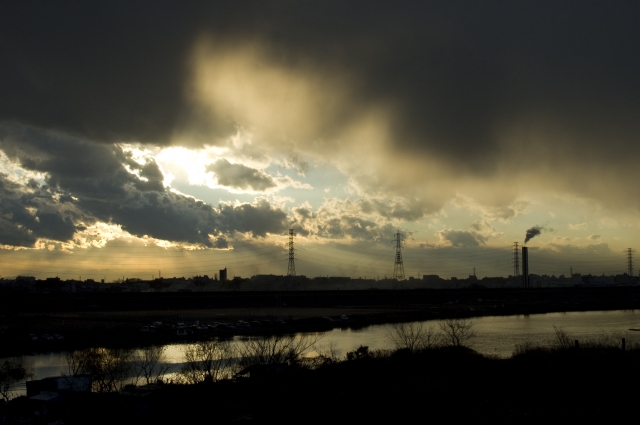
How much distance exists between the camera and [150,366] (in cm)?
2820

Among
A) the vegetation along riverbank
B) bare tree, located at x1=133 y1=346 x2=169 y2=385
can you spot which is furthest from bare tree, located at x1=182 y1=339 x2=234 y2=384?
bare tree, located at x1=133 y1=346 x2=169 y2=385

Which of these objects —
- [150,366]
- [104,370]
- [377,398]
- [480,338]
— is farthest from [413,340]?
[104,370]

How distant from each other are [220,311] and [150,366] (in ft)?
131

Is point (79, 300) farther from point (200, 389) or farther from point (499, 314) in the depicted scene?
point (200, 389)

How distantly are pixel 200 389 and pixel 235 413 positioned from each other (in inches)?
102

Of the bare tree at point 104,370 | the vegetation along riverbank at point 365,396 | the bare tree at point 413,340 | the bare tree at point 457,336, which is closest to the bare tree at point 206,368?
the vegetation along riverbank at point 365,396

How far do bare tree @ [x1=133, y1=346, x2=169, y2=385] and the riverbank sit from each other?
20.4ft

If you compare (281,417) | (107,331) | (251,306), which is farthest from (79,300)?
(281,417)

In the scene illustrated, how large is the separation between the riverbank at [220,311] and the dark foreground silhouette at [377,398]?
19600mm

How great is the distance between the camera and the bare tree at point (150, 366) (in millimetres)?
23569

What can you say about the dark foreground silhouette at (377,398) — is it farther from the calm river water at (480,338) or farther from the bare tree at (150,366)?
the calm river water at (480,338)

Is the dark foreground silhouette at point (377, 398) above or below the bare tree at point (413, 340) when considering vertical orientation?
above

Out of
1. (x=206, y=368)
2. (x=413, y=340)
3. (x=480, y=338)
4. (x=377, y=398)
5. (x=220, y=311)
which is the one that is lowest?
(x=480, y=338)

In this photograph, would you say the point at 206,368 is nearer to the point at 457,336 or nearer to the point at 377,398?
the point at 377,398
